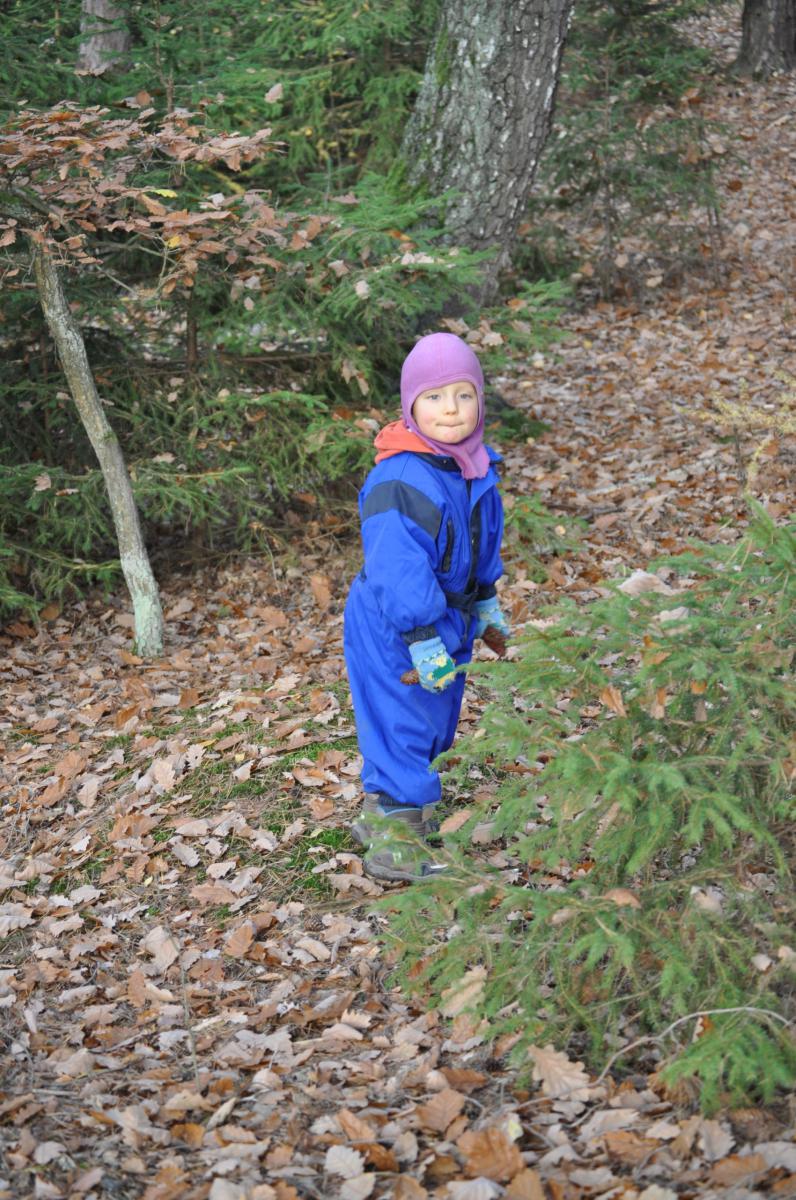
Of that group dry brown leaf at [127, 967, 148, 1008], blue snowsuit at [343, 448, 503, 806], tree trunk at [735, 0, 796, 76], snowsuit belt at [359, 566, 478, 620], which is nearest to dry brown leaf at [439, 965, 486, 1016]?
blue snowsuit at [343, 448, 503, 806]

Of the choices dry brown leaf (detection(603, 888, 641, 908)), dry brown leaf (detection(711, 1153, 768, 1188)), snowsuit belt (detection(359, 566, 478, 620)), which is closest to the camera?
dry brown leaf (detection(711, 1153, 768, 1188))

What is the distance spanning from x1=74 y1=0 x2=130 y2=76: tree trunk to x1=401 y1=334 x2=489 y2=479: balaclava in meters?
3.82

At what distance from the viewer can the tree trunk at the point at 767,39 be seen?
15.4 m

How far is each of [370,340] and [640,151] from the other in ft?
16.0

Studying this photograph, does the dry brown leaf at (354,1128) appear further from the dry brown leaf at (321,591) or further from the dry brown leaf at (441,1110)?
the dry brown leaf at (321,591)

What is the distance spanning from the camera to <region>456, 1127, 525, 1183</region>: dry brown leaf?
8.36 ft

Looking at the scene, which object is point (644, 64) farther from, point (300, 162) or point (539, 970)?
point (539, 970)

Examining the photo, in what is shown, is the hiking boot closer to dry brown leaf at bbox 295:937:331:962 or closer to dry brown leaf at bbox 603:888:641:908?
dry brown leaf at bbox 295:937:331:962

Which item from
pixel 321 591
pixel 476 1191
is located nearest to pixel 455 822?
pixel 476 1191

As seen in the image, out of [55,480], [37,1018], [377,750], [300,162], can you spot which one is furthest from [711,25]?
[37,1018]

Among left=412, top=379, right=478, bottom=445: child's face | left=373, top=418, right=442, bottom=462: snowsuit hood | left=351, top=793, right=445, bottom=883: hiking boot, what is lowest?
left=351, top=793, right=445, bottom=883: hiking boot

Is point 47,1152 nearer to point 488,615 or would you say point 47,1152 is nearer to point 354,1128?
point 354,1128

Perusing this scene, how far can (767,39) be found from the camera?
15.4m

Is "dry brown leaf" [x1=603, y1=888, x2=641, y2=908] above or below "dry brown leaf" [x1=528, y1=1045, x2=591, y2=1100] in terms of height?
above
